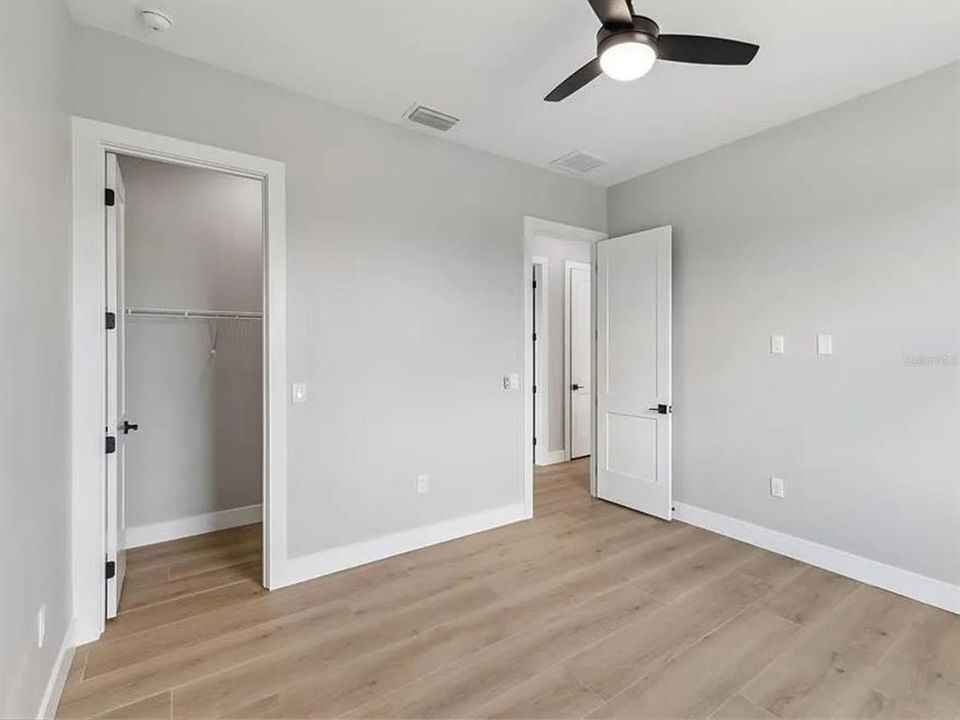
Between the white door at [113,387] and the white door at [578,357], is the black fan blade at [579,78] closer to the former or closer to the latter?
the white door at [113,387]

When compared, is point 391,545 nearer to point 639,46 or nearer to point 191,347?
point 191,347

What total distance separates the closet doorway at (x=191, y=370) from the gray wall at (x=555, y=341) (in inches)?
127

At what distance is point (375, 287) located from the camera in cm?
314

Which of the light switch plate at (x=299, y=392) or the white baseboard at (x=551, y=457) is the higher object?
the light switch plate at (x=299, y=392)

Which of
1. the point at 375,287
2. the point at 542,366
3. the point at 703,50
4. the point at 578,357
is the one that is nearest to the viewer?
the point at 703,50

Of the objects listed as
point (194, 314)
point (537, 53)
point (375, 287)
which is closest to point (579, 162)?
point (537, 53)

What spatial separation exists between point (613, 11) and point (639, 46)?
0.50ft

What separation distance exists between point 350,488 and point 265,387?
831 millimetres

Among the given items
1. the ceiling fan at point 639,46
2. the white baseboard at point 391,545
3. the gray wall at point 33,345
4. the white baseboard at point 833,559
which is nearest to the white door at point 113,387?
the gray wall at point 33,345

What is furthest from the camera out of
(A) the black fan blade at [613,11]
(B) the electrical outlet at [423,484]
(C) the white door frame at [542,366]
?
(C) the white door frame at [542,366]

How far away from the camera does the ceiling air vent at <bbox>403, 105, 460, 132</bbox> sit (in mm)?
3042

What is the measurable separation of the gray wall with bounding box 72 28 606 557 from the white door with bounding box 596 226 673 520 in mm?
950

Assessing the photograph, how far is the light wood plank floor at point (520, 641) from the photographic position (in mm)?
1884

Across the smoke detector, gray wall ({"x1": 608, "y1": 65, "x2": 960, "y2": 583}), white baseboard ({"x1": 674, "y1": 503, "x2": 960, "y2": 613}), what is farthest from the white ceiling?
white baseboard ({"x1": 674, "y1": 503, "x2": 960, "y2": 613})
